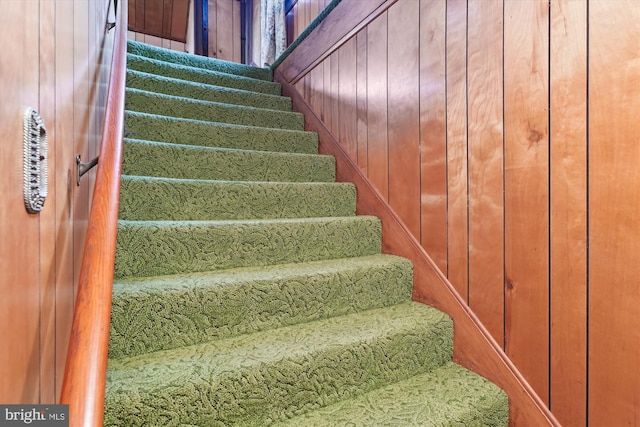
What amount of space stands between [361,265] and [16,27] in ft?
3.59

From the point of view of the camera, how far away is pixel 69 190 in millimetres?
768

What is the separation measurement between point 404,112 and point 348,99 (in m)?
0.48

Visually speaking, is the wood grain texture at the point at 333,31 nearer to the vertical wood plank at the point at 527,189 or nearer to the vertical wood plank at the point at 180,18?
the vertical wood plank at the point at 527,189

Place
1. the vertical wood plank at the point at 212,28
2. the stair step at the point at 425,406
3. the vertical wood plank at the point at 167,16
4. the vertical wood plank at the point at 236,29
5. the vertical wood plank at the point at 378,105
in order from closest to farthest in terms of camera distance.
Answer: the stair step at the point at 425,406
the vertical wood plank at the point at 378,105
the vertical wood plank at the point at 167,16
the vertical wood plank at the point at 212,28
the vertical wood plank at the point at 236,29

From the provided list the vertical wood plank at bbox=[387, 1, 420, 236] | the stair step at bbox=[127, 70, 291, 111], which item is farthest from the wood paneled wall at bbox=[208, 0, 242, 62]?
the vertical wood plank at bbox=[387, 1, 420, 236]

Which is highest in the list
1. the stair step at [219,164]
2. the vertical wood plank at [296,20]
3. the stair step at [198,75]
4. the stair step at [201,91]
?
the vertical wood plank at [296,20]

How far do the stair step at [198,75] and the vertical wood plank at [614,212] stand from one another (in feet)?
6.91

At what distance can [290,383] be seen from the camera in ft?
2.96

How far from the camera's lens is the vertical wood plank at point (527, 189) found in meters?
0.94

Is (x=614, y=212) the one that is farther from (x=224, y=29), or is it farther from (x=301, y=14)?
(x=224, y=29)

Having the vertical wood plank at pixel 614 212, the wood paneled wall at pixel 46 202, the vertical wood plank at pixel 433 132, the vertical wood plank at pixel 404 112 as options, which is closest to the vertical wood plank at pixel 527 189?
the vertical wood plank at pixel 614 212

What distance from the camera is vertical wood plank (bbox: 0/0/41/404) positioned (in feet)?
1.41

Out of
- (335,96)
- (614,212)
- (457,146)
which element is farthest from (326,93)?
(614,212)

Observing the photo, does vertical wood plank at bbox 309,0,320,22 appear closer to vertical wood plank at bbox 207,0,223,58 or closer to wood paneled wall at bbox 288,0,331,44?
wood paneled wall at bbox 288,0,331,44
